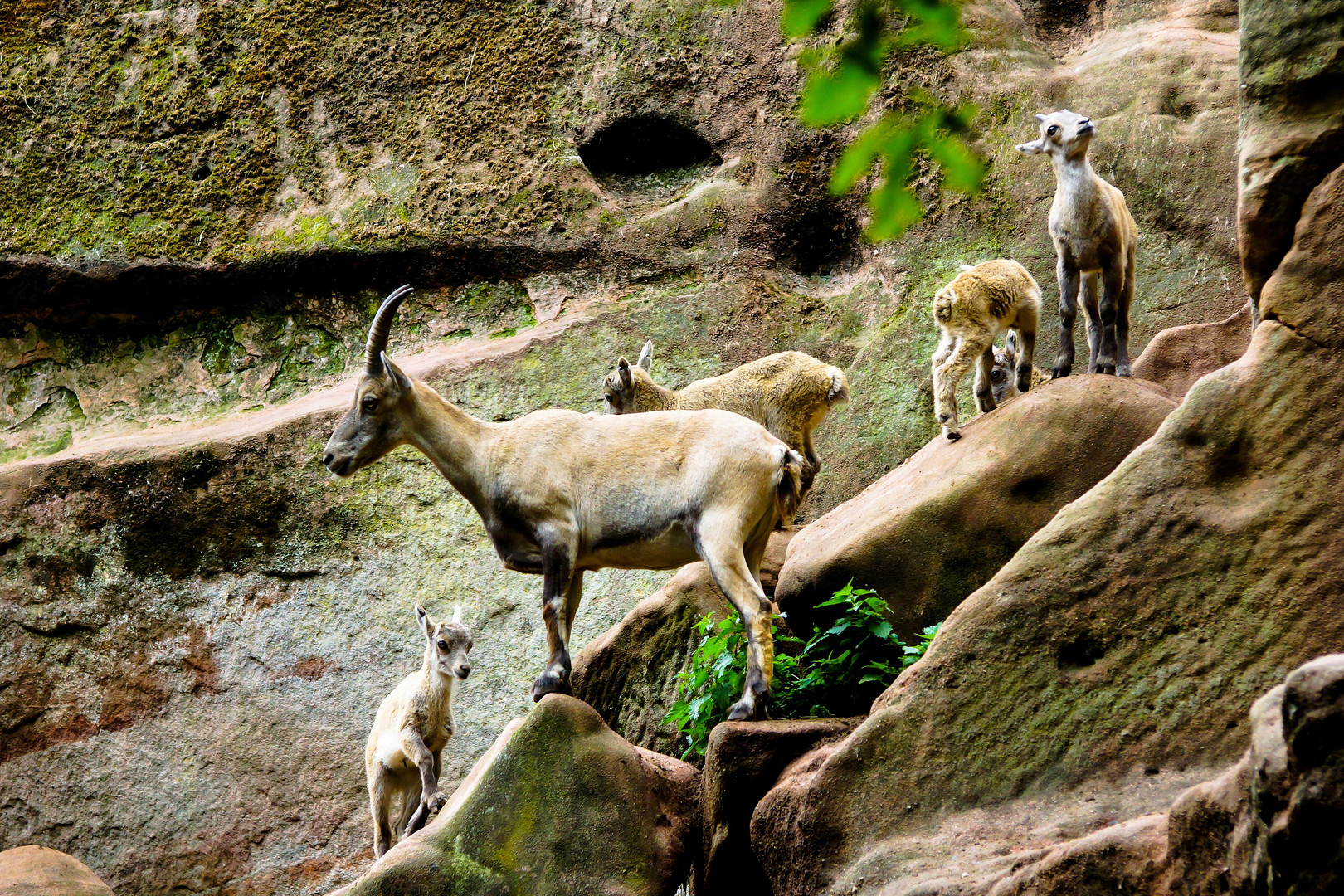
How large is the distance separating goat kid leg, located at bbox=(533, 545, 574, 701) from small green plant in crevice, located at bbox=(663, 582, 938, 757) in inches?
28.2

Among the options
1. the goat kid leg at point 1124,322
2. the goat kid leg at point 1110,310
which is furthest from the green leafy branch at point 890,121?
the goat kid leg at point 1124,322

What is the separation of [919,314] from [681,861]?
21.3ft

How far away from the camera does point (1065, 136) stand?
24.9 feet

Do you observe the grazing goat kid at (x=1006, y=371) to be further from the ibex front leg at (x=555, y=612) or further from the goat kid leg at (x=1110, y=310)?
the ibex front leg at (x=555, y=612)

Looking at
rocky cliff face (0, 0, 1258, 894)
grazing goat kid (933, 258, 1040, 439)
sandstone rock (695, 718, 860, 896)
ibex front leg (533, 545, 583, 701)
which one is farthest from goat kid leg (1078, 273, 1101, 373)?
ibex front leg (533, 545, 583, 701)

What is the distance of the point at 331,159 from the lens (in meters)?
13.2

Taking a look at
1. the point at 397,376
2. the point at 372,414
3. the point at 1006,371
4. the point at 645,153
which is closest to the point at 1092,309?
the point at 1006,371

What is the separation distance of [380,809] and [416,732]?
625 mm

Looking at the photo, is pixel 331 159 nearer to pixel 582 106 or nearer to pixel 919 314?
pixel 582 106

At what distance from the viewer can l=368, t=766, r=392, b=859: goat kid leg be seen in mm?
7887

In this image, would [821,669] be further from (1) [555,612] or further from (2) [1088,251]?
(2) [1088,251]

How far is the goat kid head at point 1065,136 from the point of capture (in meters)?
7.56

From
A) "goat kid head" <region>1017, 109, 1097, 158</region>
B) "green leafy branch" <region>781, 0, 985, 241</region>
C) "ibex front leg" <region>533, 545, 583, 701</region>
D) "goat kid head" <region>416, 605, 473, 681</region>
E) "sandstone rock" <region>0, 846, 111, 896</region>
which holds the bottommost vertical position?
"sandstone rock" <region>0, 846, 111, 896</region>

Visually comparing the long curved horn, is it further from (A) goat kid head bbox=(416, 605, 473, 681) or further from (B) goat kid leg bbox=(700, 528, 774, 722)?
(B) goat kid leg bbox=(700, 528, 774, 722)
